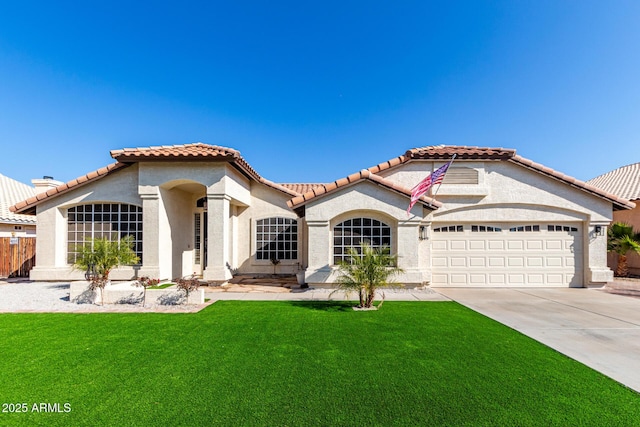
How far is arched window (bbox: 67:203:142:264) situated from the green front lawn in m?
6.24

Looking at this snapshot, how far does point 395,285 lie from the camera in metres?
10.9

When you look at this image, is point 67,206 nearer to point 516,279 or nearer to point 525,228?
point 516,279

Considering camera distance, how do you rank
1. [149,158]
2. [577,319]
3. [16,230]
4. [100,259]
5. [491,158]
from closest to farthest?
[577,319]
[100,259]
[149,158]
[491,158]
[16,230]

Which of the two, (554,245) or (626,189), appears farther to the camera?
(626,189)

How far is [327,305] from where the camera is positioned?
29.3 feet

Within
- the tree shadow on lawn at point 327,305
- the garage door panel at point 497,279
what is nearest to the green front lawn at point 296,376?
the tree shadow on lawn at point 327,305

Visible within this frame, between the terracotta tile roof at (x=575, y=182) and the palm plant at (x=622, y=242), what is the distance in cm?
267

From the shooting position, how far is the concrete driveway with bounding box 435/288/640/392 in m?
5.13

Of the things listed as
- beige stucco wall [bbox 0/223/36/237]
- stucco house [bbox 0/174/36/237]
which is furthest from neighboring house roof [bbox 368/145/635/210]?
beige stucco wall [bbox 0/223/36/237]

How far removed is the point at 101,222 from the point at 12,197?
15952 millimetres

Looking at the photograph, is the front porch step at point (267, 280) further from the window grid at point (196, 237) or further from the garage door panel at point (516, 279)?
the garage door panel at point (516, 279)

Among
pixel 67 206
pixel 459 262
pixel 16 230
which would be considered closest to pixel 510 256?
pixel 459 262

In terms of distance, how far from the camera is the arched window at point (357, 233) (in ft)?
38.5

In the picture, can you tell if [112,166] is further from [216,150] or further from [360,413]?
[360,413]
